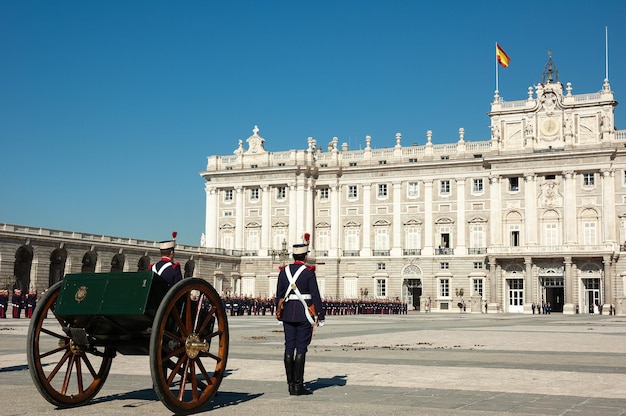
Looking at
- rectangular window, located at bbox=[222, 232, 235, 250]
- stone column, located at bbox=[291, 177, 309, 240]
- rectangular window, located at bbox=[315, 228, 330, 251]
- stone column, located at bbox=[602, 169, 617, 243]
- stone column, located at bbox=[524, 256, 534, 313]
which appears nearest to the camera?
stone column, located at bbox=[602, 169, 617, 243]

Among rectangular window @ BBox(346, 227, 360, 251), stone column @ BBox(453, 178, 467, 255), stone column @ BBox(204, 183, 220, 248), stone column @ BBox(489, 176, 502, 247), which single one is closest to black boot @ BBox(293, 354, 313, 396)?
stone column @ BBox(489, 176, 502, 247)

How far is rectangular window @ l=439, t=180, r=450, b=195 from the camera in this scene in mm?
63875

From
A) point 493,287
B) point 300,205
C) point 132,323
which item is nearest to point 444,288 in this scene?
point 493,287

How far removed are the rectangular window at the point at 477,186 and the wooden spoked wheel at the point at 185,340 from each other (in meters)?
56.2

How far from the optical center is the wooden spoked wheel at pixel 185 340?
6.95 metres

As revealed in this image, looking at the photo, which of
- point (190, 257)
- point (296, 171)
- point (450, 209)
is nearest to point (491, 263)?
point (450, 209)

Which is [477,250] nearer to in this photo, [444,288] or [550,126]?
[444,288]

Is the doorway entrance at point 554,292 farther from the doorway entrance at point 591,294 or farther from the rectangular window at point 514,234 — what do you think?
the rectangular window at point 514,234

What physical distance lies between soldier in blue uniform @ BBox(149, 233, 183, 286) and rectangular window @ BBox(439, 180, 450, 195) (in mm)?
55856

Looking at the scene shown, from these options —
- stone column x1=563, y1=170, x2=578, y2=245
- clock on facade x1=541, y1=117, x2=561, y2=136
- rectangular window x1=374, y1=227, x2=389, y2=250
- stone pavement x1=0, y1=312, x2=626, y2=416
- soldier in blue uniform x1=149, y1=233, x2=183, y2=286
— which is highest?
clock on facade x1=541, y1=117, x2=561, y2=136

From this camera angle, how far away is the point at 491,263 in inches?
2375

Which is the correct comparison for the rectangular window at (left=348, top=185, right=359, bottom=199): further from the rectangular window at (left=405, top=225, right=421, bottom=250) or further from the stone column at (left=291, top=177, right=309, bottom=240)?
the rectangular window at (left=405, top=225, right=421, bottom=250)

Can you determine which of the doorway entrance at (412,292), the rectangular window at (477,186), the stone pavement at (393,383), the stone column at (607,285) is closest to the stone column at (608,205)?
the stone column at (607,285)

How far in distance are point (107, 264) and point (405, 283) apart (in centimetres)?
2482
